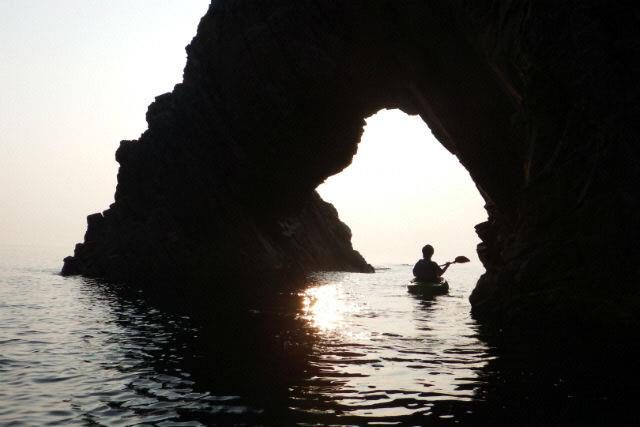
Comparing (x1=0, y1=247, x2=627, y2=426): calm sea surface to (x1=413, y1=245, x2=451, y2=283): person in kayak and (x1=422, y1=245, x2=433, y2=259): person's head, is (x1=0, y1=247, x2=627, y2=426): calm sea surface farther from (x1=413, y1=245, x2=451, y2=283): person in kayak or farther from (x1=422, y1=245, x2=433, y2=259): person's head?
(x1=413, y1=245, x2=451, y2=283): person in kayak

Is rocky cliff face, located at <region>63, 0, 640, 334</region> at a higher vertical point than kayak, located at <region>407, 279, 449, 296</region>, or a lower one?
higher

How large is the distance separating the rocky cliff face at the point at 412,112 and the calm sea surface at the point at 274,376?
12.7 ft

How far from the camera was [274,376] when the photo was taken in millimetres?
→ 10461

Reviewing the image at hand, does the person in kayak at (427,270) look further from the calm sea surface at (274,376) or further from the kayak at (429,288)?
the calm sea surface at (274,376)

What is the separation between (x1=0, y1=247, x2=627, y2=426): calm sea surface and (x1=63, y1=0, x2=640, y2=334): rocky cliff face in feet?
12.7

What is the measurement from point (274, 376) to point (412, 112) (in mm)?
25811

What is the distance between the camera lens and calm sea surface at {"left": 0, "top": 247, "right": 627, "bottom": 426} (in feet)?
25.7

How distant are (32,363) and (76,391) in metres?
3.14

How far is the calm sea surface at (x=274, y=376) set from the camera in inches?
309

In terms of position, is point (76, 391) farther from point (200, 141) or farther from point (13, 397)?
point (200, 141)

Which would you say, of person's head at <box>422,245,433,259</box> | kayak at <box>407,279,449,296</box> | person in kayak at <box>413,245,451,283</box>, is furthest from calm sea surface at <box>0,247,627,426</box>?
person in kayak at <box>413,245,451,283</box>

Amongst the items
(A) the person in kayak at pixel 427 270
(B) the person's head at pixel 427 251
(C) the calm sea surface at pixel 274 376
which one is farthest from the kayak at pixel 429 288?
(C) the calm sea surface at pixel 274 376

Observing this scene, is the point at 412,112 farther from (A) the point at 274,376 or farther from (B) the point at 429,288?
(A) the point at 274,376

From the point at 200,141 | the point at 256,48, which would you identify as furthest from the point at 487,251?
the point at 200,141
